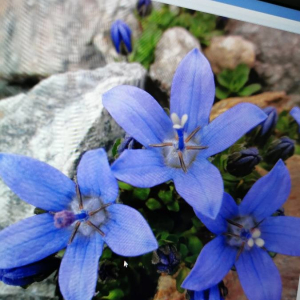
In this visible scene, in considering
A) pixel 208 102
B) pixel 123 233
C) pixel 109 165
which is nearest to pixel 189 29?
pixel 208 102

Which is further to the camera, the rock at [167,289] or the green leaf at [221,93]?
the green leaf at [221,93]

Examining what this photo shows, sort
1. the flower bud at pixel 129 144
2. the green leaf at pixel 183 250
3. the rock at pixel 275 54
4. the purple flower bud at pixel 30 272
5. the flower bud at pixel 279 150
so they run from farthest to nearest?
1. the rock at pixel 275 54
2. the flower bud at pixel 279 150
3. the green leaf at pixel 183 250
4. the flower bud at pixel 129 144
5. the purple flower bud at pixel 30 272

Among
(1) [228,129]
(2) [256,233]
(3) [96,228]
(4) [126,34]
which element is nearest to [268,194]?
(2) [256,233]

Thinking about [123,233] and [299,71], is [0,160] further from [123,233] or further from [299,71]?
[299,71]

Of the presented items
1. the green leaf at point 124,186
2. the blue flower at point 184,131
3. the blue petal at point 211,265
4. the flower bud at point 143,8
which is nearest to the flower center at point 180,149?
the blue flower at point 184,131

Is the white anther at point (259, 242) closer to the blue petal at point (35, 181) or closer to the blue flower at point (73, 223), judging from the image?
the blue flower at point (73, 223)

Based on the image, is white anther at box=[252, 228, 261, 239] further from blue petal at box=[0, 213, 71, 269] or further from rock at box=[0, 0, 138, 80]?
rock at box=[0, 0, 138, 80]

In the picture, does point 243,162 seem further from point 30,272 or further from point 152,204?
point 30,272
